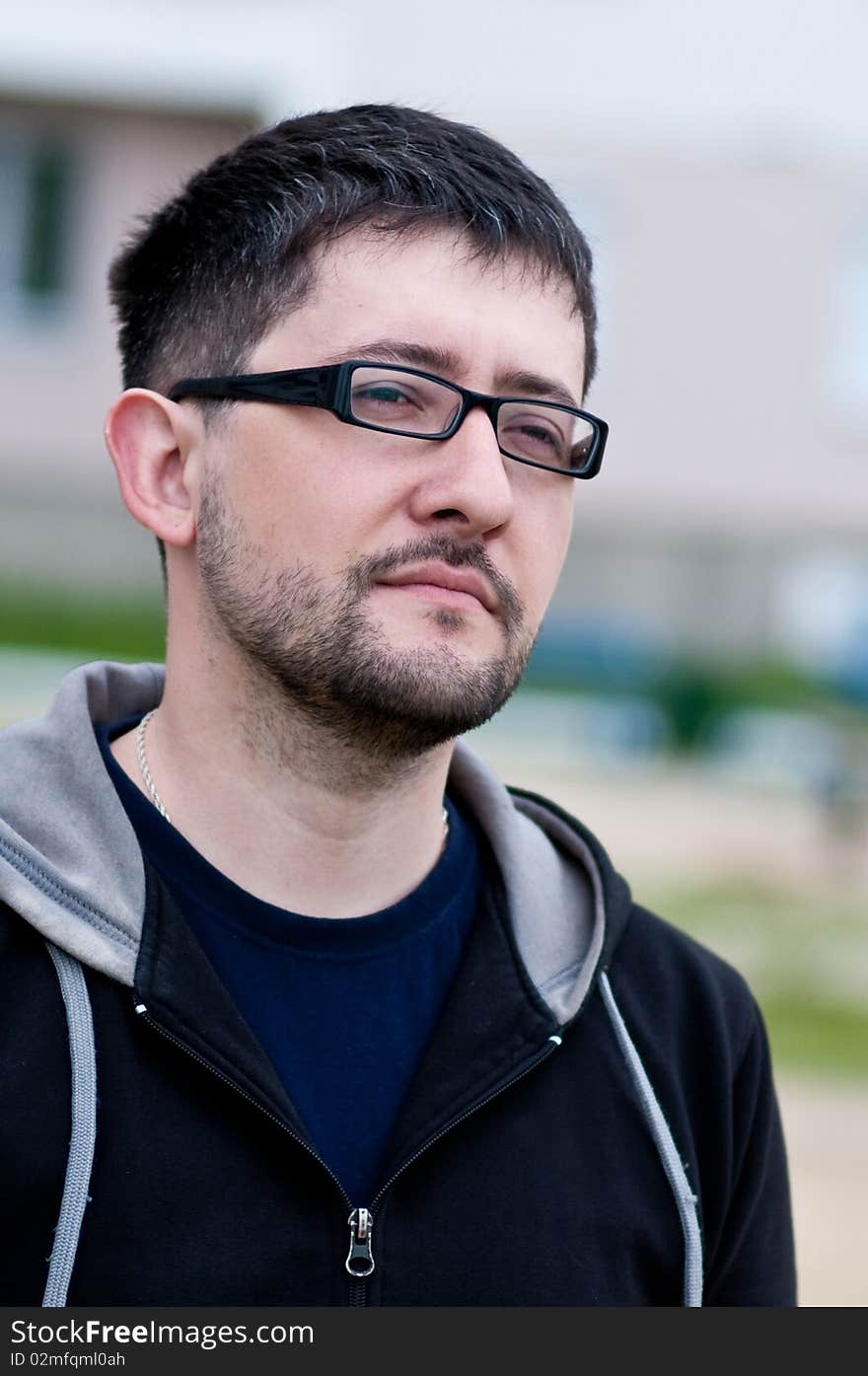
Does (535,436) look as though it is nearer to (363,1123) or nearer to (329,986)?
(329,986)

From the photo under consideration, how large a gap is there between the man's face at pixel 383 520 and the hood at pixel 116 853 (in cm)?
Answer: 27

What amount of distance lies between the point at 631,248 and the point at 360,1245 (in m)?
14.4

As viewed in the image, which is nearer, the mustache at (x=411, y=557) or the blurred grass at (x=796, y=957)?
the mustache at (x=411, y=557)

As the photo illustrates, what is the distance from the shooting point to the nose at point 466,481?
2.06 m

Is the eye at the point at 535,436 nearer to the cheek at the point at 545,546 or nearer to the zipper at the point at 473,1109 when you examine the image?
the cheek at the point at 545,546

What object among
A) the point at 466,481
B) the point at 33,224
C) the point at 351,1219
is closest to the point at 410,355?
the point at 466,481

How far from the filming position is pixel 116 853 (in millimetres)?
2010

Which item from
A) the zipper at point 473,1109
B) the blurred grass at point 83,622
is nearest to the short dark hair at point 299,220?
the zipper at point 473,1109

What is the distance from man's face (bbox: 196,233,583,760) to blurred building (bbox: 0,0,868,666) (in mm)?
12729

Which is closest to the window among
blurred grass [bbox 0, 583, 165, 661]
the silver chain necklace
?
blurred grass [bbox 0, 583, 165, 661]

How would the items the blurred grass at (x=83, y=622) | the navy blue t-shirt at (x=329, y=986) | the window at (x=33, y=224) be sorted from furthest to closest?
the window at (x=33, y=224), the blurred grass at (x=83, y=622), the navy blue t-shirt at (x=329, y=986)

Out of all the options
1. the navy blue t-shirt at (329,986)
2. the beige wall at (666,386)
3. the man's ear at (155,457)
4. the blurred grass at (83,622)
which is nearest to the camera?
the navy blue t-shirt at (329,986)
